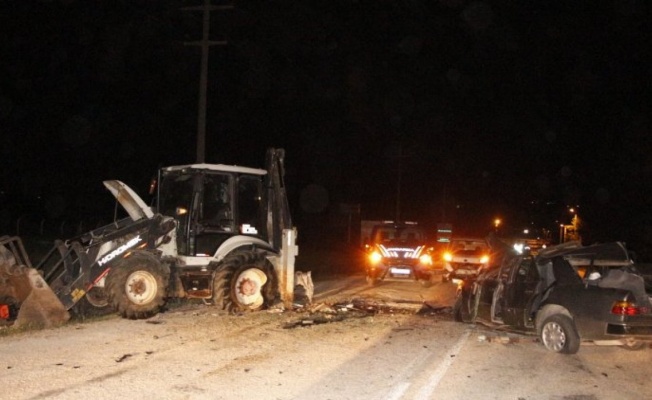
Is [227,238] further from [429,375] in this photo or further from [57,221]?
[57,221]

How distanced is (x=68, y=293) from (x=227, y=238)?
3262 millimetres

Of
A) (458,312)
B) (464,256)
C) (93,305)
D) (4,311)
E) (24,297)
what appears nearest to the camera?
(4,311)

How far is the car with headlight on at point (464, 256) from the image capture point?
66.1 ft

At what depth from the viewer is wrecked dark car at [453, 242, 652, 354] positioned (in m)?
8.78

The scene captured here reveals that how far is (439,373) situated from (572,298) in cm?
263

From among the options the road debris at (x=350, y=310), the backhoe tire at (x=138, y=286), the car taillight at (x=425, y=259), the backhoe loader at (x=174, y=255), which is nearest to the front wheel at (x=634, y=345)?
the road debris at (x=350, y=310)

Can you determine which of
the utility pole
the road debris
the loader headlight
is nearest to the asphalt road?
the road debris

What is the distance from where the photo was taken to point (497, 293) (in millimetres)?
11047

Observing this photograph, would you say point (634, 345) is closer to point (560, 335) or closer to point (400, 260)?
point (560, 335)

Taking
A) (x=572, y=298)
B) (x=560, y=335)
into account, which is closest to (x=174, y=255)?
(x=560, y=335)

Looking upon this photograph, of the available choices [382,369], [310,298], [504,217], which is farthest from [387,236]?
→ [504,217]

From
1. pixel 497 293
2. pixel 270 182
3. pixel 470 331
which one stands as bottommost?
A: pixel 470 331

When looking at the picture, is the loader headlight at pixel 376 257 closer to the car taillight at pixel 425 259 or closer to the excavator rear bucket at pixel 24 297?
the car taillight at pixel 425 259

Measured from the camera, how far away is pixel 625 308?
871cm
